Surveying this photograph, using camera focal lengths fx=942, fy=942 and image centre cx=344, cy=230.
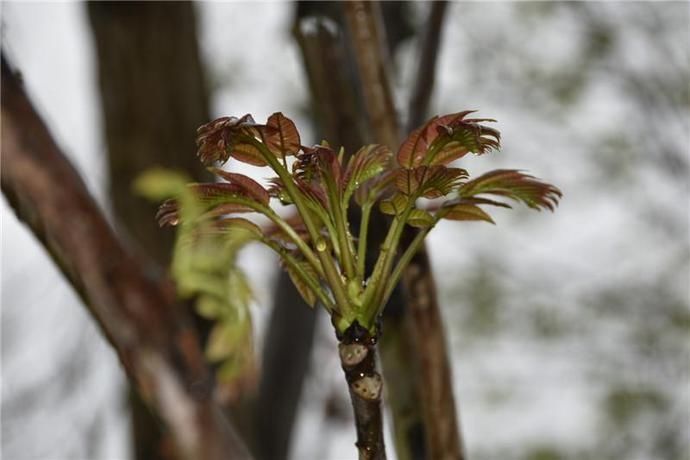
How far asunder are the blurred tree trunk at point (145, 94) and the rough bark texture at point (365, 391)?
147cm

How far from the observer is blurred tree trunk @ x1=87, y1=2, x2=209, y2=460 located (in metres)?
1.93

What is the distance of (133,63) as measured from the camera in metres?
1.99

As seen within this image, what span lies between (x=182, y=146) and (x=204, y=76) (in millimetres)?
216

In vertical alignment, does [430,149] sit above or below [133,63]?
below

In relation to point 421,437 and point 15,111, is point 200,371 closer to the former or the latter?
point 15,111

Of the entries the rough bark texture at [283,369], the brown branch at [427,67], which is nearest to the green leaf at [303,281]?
the brown branch at [427,67]

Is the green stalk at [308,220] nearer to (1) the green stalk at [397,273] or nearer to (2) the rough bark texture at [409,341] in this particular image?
(1) the green stalk at [397,273]

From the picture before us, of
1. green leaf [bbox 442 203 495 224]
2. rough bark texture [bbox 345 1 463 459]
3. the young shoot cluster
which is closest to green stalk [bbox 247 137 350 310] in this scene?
the young shoot cluster

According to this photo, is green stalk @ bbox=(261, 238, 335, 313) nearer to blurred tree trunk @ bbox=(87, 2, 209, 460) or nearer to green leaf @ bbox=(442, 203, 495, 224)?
green leaf @ bbox=(442, 203, 495, 224)

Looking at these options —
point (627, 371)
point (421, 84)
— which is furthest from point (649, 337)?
point (421, 84)

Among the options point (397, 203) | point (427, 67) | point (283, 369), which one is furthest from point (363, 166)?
point (283, 369)

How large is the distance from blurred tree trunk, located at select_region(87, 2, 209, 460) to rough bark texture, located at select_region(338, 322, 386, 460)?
1.47 metres

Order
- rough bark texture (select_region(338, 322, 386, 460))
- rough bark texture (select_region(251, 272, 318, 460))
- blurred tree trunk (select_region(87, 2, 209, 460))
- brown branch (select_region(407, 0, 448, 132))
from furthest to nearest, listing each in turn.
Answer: rough bark texture (select_region(251, 272, 318, 460)) → blurred tree trunk (select_region(87, 2, 209, 460)) → brown branch (select_region(407, 0, 448, 132)) → rough bark texture (select_region(338, 322, 386, 460))

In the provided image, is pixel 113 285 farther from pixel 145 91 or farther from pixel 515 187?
pixel 145 91
